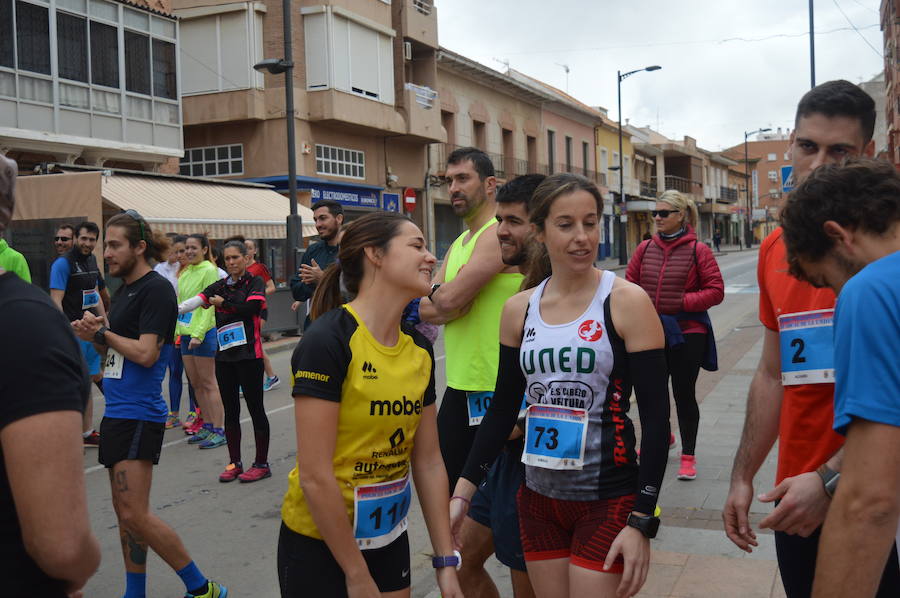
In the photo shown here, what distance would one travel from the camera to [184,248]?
8984 mm

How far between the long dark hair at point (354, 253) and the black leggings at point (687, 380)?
3727 mm

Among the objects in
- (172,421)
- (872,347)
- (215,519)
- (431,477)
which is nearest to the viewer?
(872,347)

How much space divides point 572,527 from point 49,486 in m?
1.58

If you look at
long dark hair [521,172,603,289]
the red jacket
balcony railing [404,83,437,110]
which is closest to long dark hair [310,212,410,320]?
long dark hair [521,172,603,289]

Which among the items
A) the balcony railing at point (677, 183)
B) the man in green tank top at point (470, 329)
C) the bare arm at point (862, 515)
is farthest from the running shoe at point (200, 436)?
the balcony railing at point (677, 183)

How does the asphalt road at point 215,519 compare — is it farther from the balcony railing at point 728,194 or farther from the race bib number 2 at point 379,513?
the balcony railing at point 728,194

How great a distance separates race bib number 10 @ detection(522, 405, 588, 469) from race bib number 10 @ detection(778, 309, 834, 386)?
2.10ft

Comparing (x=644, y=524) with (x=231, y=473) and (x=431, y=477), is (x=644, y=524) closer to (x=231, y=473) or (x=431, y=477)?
(x=431, y=477)

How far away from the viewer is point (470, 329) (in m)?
3.71

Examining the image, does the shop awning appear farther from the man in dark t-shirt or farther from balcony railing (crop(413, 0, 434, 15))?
the man in dark t-shirt

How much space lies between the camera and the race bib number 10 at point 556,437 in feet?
8.54

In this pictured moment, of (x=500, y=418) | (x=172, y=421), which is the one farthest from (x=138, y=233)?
(x=172, y=421)

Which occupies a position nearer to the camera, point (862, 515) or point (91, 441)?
point (862, 515)

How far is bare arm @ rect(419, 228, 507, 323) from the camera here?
3594 mm
